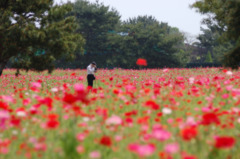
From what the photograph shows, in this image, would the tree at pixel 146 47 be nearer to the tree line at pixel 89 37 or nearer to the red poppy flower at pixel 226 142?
the tree line at pixel 89 37

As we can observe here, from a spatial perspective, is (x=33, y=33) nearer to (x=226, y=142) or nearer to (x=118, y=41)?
(x=226, y=142)

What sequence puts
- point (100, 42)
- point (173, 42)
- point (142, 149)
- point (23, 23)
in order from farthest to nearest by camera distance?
point (100, 42) < point (173, 42) < point (23, 23) < point (142, 149)

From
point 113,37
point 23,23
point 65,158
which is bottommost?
point 65,158

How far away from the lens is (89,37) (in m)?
44.2

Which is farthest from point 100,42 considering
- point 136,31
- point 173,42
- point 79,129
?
point 79,129

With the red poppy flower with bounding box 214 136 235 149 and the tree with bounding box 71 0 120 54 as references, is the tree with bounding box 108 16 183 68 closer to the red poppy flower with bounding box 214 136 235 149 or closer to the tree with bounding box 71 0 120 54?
the tree with bounding box 71 0 120 54

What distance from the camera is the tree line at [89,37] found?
1246cm

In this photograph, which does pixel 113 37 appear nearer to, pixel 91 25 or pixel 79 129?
pixel 91 25

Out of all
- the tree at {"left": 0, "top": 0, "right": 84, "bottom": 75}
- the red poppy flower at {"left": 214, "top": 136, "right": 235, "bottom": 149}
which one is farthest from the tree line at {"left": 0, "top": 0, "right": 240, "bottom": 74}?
the red poppy flower at {"left": 214, "top": 136, "right": 235, "bottom": 149}

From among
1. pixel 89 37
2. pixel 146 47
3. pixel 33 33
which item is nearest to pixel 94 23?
pixel 89 37

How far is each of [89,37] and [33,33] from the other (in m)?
32.1

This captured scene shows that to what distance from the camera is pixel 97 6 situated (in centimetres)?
4425

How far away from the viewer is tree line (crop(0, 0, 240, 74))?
1246cm

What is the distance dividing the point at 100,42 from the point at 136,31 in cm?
594
